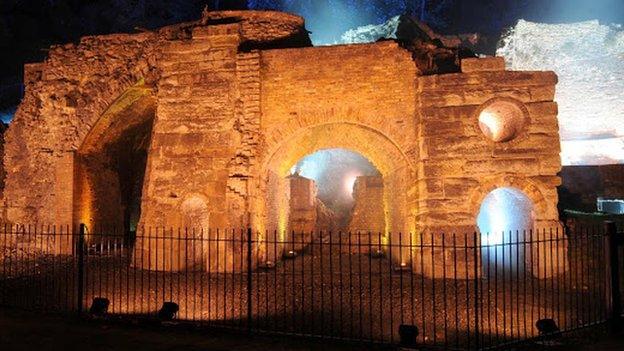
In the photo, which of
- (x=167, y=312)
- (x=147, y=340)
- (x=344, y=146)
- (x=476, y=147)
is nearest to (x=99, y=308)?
(x=167, y=312)

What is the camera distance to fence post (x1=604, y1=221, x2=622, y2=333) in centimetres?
705

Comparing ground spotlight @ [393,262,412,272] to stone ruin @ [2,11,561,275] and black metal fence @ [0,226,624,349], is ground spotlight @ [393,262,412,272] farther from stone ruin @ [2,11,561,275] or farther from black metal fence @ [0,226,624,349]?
stone ruin @ [2,11,561,275]

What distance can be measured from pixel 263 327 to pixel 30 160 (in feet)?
43.6

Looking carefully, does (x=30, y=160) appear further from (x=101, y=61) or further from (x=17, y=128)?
(x=101, y=61)

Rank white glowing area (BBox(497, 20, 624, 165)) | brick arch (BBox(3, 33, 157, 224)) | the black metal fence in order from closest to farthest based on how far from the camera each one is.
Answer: the black metal fence → brick arch (BBox(3, 33, 157, 224)) → white glowing area (BBox(497, 20, 624, 165))

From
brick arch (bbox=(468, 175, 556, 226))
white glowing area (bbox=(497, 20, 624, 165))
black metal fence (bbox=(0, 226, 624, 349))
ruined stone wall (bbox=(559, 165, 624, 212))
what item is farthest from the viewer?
white glowing area (bbox=(497, 20, 624, 165))

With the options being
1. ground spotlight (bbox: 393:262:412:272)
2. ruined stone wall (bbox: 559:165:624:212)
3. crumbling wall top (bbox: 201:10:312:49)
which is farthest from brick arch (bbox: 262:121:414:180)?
ruined stone wall (bbox: 559:165:624:212)

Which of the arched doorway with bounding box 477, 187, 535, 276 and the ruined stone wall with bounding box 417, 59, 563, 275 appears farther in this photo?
the arched doorway with bounding box 477, 187, 535, 276

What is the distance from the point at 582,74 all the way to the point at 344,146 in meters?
21.9

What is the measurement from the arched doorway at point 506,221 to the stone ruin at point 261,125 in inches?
34.3

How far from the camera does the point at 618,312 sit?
7.04 meters

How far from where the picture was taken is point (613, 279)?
7.12 metres

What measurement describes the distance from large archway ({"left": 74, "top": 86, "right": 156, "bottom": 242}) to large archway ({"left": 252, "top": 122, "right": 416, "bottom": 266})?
5331mm

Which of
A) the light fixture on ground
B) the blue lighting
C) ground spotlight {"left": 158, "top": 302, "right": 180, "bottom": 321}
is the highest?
the blue lighting
